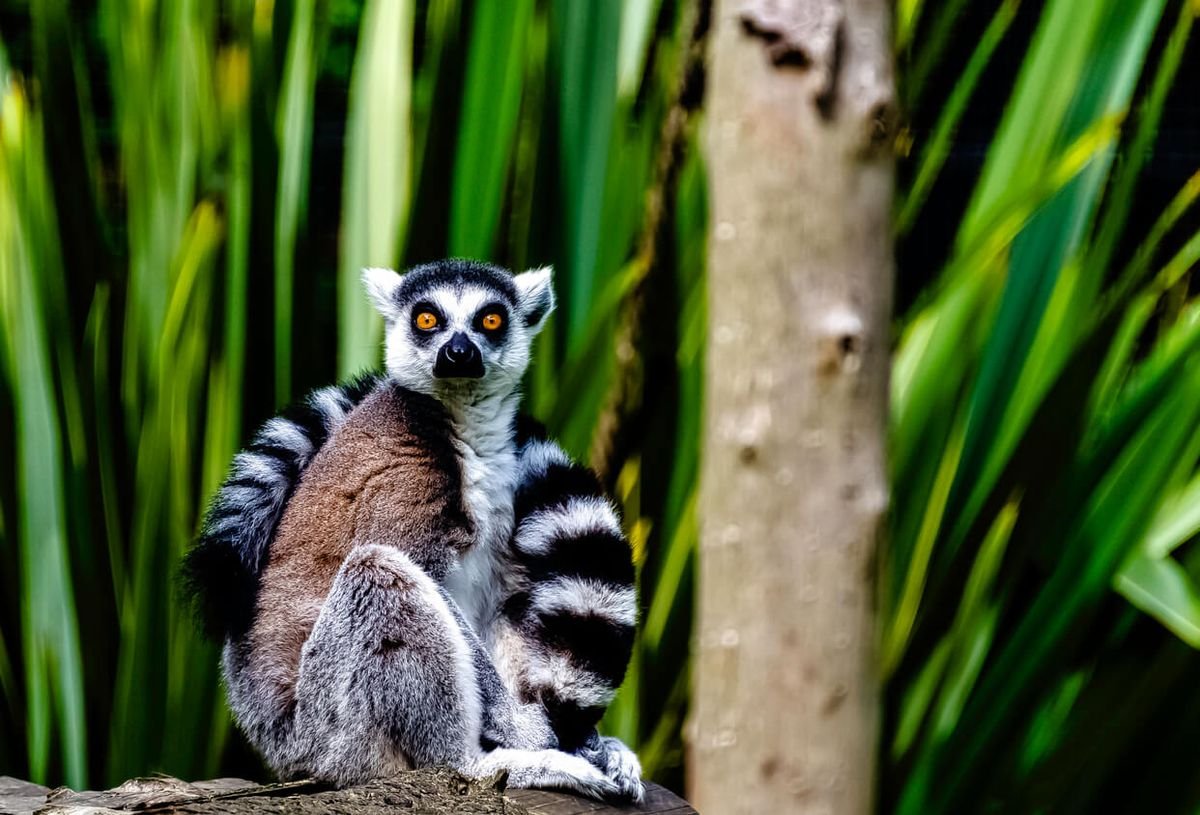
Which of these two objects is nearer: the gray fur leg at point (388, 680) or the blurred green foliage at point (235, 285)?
the gray fur leg at point (388, 680)

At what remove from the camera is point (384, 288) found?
83.0 inches

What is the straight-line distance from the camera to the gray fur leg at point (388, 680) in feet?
6.02

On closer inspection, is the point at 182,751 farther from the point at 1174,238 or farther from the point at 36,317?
the point at 1174,238

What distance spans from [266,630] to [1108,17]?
1.65 metres

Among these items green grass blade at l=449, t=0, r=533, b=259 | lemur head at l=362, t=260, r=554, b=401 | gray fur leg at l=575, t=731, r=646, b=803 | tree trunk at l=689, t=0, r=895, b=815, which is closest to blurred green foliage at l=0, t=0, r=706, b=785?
green grass blade at l=449, t=0, r=533, b=259

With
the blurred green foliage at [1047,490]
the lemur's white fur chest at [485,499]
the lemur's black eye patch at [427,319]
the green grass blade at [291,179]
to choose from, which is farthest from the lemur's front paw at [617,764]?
the green grass blade at [291,179]

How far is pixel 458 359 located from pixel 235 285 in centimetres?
59

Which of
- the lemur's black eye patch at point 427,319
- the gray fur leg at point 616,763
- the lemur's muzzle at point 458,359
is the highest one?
the lemur's black eye patch at point 427,319

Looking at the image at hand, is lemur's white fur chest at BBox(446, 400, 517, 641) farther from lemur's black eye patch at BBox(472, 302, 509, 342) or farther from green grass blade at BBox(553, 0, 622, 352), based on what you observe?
green grass blade at BBox(553, 0, 622, 352)

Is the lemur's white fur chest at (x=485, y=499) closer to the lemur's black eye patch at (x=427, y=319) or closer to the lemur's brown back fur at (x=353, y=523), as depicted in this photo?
the lemur's brown back fur at (x=353, y=523)

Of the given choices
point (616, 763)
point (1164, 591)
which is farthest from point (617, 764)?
point (1164, 591)

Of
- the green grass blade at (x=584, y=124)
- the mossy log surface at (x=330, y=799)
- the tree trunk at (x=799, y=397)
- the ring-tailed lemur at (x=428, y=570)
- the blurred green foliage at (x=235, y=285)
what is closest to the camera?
the tree trunk at (x=799, y=397)

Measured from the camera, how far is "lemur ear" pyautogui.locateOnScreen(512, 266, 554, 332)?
2.10 meters

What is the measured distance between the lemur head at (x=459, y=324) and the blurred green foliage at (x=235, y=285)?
11cm
